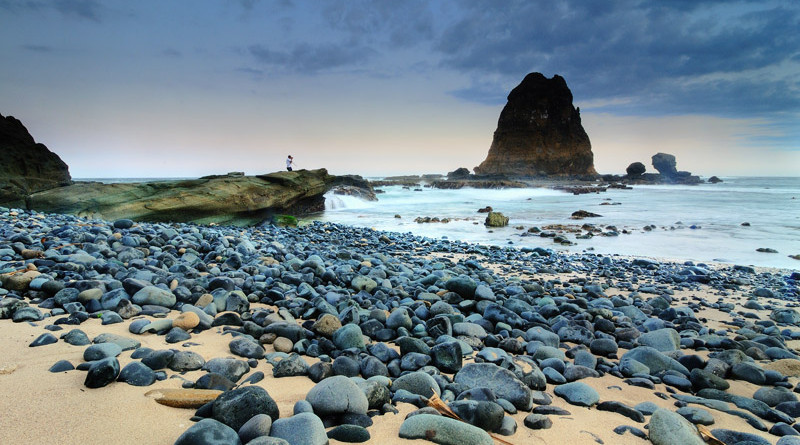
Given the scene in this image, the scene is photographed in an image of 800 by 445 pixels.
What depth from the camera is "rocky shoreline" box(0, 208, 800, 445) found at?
1729 millimetres

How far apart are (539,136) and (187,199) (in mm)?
78136

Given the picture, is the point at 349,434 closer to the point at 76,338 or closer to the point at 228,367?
the point at 228,367

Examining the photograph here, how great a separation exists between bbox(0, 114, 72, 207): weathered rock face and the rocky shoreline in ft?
66.7

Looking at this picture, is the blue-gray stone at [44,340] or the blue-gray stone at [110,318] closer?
the blue-gray stone at [44,340]

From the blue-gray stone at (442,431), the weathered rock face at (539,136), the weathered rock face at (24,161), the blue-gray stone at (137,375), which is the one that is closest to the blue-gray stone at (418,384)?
the blue-gray stone at (442,431)

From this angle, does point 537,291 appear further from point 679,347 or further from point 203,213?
point 203,213

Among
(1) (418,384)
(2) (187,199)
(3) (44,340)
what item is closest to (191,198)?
(2) (187,199)

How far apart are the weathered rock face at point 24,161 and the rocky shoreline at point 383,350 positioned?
801 inches

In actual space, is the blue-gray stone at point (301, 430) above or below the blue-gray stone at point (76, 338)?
below

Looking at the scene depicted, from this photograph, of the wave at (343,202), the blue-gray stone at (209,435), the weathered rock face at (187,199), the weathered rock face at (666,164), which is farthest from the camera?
the weathered rock face at (666,164)

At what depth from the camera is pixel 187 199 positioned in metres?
10.6

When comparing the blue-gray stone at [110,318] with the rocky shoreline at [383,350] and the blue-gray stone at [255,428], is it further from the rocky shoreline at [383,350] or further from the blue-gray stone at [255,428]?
the blue-gray stone at [255,428]

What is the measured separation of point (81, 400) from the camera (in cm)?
164

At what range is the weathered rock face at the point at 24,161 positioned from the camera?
19.3m
